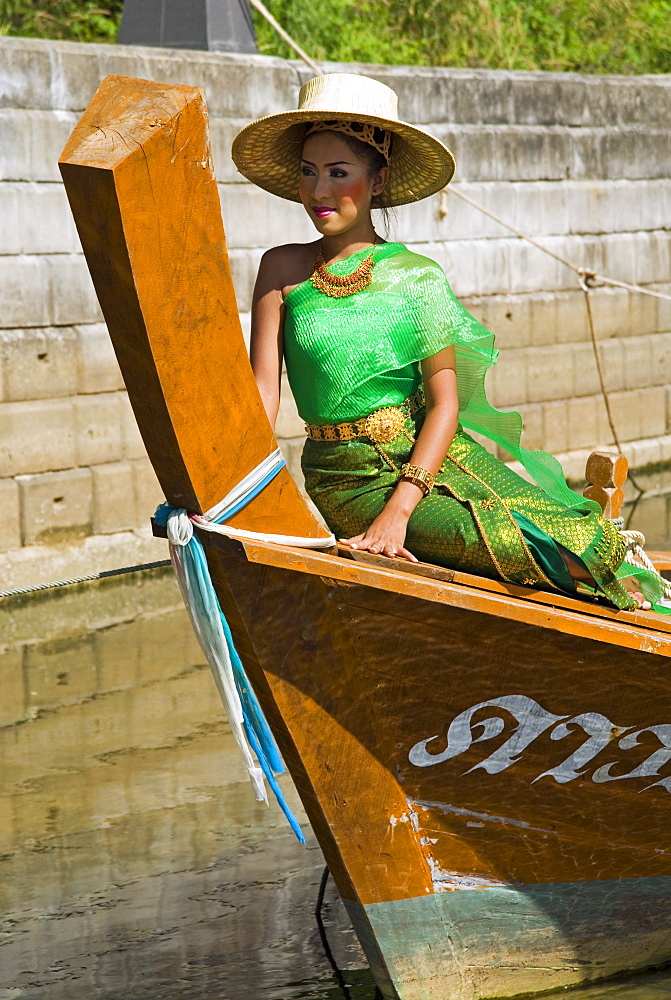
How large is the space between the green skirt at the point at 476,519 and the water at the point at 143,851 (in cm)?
100

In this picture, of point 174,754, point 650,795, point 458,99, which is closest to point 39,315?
point 174,754

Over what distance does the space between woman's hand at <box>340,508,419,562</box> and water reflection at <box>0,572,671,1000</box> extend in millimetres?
1087

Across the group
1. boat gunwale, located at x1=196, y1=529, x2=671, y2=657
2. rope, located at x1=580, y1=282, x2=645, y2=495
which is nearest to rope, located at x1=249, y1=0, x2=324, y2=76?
rope, located at x1=580, y1=282, x2=645, y2=495

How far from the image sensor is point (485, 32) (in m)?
10.0

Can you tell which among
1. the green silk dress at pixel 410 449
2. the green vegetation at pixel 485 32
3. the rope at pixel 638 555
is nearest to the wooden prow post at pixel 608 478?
the rope at pixel 638 555

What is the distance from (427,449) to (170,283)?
707 millimetres

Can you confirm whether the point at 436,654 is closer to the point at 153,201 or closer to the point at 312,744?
the point at 312,744

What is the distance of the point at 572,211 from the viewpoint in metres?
8.18

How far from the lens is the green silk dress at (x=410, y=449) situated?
253 cm

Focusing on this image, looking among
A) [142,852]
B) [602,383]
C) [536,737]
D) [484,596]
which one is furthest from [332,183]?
[602,383]

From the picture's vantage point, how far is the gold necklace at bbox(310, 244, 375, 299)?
2545mm

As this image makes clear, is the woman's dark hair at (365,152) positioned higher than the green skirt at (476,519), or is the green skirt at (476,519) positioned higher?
the woman's dark hair at (365,152)

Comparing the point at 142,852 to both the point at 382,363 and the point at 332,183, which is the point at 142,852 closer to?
the point at 382,363

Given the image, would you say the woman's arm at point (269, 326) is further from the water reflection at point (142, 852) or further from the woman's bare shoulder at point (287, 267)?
the water reflection at point (142, 852)
